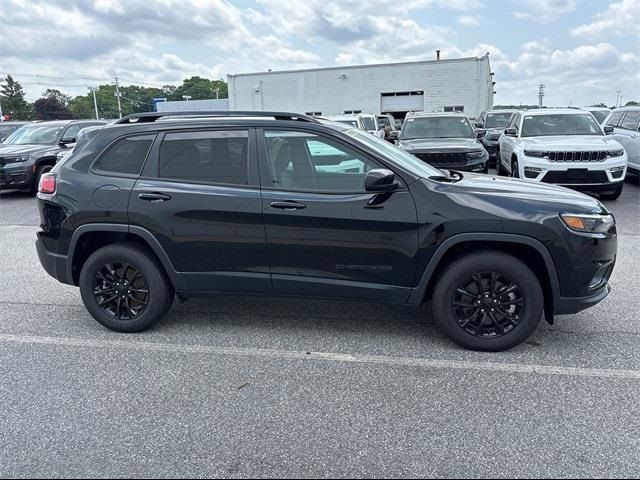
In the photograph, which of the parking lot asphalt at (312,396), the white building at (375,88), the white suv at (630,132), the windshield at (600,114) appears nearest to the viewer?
the parking lot asphalt at (312,396)

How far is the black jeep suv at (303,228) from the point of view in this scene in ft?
11.6

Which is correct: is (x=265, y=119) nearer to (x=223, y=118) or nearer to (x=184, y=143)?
(x=223, y=118)

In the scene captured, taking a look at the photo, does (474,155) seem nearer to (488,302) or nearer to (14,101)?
(488,302)

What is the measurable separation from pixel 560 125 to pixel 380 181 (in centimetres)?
835

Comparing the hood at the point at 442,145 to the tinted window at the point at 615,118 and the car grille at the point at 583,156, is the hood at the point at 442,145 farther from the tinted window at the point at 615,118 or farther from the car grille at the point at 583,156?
the tinted window at the point at 615,118

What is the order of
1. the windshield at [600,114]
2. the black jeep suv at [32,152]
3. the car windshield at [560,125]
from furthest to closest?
the windshield at [600,114] < the black jeep suv at [32,152] < the car windshield at [560,125]

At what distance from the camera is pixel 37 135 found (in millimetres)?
12719

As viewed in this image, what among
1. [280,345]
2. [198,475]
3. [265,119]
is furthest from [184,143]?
[198,475]

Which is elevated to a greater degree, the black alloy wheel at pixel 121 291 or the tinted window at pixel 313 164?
the tinted window at pixel 313 164

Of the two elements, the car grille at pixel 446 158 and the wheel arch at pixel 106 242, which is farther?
the car grille at pixel 446 158

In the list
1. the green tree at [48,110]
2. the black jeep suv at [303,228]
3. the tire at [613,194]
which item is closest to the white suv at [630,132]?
the tire at [613,194]

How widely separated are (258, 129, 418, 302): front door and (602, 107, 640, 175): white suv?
32.9 feet

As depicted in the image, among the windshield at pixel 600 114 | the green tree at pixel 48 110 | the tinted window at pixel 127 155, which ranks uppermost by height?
the green tree at pixel 48 110

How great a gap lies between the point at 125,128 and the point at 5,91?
4361 inches
